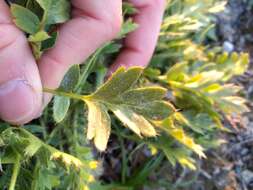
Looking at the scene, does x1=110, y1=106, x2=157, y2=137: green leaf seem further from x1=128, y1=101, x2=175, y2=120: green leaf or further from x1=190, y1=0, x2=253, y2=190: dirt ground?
x1=190, y1=0, x2=253, y2=190: dirt ground

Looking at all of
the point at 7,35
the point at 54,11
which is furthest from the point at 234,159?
the point at 7,35

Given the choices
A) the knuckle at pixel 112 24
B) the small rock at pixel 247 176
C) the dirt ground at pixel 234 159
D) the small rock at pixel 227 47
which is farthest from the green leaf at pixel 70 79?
the small rock at pixel 227 47

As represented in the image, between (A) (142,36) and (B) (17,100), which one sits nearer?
(B) (17,100)

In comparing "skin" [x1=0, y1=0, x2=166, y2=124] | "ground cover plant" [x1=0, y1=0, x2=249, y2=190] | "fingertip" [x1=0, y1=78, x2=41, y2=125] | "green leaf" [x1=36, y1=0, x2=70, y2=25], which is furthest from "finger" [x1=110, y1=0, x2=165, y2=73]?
"fingertip" [x1=0, y1=78, x2=41, y2=125]

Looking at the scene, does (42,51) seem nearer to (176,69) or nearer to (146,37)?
(146,37)

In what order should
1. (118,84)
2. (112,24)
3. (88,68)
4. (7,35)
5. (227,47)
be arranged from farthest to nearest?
1. (227,47)
2. (88,68)
3. (112,24)
4. (118,84)
5. (7,35)

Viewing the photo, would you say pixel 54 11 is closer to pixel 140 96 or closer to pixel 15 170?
pixel 140 96

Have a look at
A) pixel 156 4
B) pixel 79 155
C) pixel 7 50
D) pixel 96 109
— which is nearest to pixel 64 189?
pixel 79 155
